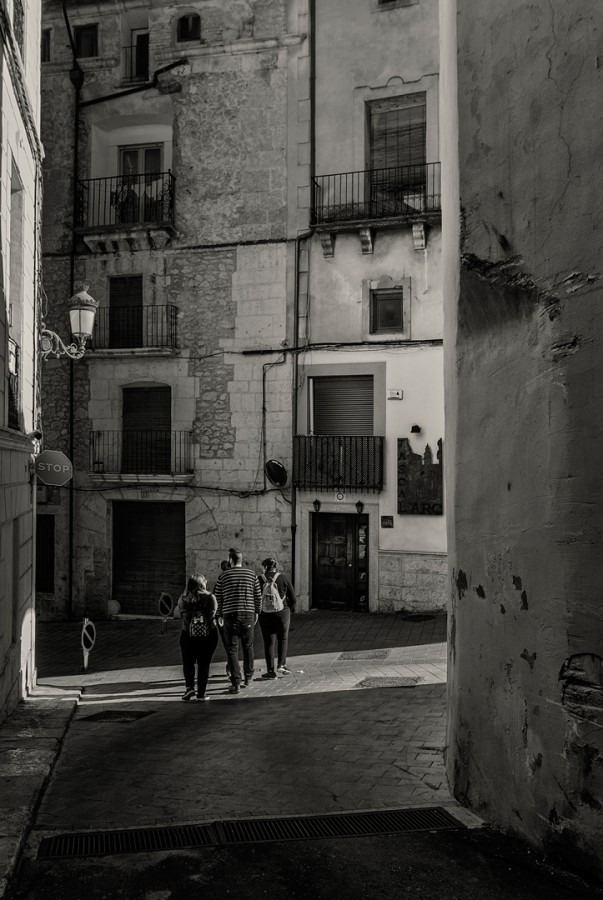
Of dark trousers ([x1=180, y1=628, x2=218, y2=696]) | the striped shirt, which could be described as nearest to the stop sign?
the striped shirt

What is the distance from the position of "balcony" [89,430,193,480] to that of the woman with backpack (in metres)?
→ 7.93

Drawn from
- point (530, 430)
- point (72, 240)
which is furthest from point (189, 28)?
point (530, 430)

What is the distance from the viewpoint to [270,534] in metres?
17.9

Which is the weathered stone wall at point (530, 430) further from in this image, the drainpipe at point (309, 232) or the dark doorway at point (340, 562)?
the drainpipe at point (309, 232)

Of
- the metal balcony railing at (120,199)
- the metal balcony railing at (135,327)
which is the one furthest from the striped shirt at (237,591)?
the metal balcony railing at (120,199)

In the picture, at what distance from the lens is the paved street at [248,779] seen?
4516 millimetres

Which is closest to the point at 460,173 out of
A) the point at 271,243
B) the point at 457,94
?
the point at 457,94

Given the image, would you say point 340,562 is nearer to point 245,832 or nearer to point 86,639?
point 86,639

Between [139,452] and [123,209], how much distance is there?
5556mm

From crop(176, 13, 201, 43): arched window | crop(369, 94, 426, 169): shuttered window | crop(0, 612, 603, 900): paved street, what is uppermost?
crop(176, 13, 201, 43): arched window

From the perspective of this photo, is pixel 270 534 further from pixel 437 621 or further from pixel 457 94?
pixel 457 94

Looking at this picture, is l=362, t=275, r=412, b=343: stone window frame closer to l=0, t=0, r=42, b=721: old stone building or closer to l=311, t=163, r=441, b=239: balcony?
l=311, t=163, r=441, b=239: balcony

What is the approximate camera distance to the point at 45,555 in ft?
63.9

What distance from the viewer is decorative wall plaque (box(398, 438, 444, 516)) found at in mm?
16797
